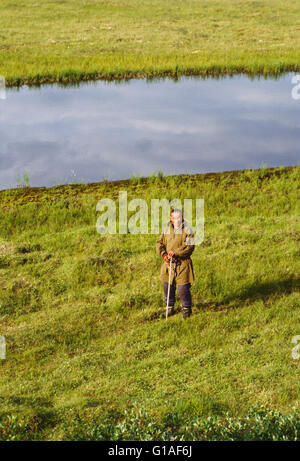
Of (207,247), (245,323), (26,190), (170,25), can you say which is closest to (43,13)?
(170,25)

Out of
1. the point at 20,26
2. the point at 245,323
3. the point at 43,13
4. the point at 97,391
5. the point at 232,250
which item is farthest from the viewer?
the point at 43,13

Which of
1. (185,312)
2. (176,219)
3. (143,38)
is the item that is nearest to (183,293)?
(185,312)

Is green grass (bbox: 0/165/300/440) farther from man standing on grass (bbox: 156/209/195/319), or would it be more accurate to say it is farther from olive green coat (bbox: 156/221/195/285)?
olive green coat (bbox: 156/221/195/285)

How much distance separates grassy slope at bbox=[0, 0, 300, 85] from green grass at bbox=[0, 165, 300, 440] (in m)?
21.1

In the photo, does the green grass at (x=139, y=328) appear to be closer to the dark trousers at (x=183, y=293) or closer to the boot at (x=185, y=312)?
the boot at (x=185, y=312)

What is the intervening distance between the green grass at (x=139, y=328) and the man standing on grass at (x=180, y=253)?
57 centimetres

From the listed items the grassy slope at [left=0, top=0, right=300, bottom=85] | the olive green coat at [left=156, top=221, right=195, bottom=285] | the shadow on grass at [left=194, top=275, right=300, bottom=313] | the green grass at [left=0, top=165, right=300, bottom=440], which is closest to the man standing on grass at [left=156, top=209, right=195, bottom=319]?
the olive green coat at [left=156, top=221, right=195, bottom=285]

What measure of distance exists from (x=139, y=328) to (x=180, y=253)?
166cm

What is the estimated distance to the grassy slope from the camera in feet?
121

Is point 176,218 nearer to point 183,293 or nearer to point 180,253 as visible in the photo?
point 180,253

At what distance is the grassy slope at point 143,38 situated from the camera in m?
37.0

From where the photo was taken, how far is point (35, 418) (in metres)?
7.92

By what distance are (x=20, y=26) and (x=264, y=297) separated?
48615 millimetres
